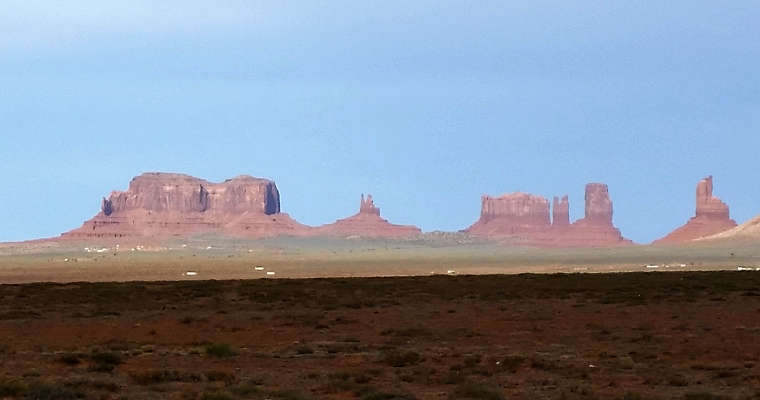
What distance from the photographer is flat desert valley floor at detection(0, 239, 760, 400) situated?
20.8 metres

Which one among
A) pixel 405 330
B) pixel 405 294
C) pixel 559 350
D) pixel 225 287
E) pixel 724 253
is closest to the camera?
pixel 559 350

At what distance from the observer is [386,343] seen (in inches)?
1212

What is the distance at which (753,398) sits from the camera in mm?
19203

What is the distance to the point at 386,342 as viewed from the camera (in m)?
31.1

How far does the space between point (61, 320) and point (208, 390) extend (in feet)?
70.4

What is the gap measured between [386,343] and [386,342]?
1.08 feet

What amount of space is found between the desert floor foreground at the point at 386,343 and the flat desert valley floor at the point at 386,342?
0.19 ft

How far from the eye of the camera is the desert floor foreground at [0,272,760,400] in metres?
20.8

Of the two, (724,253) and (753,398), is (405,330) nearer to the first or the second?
(753,398)

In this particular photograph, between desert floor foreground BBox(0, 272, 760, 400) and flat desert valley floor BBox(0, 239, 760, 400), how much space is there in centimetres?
6

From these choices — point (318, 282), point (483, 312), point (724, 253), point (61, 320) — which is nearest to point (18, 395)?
point (61, 320)

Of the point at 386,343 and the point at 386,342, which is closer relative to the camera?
the point at 386,343

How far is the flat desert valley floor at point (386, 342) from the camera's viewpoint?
2084 cm

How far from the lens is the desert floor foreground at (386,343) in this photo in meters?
20.8
